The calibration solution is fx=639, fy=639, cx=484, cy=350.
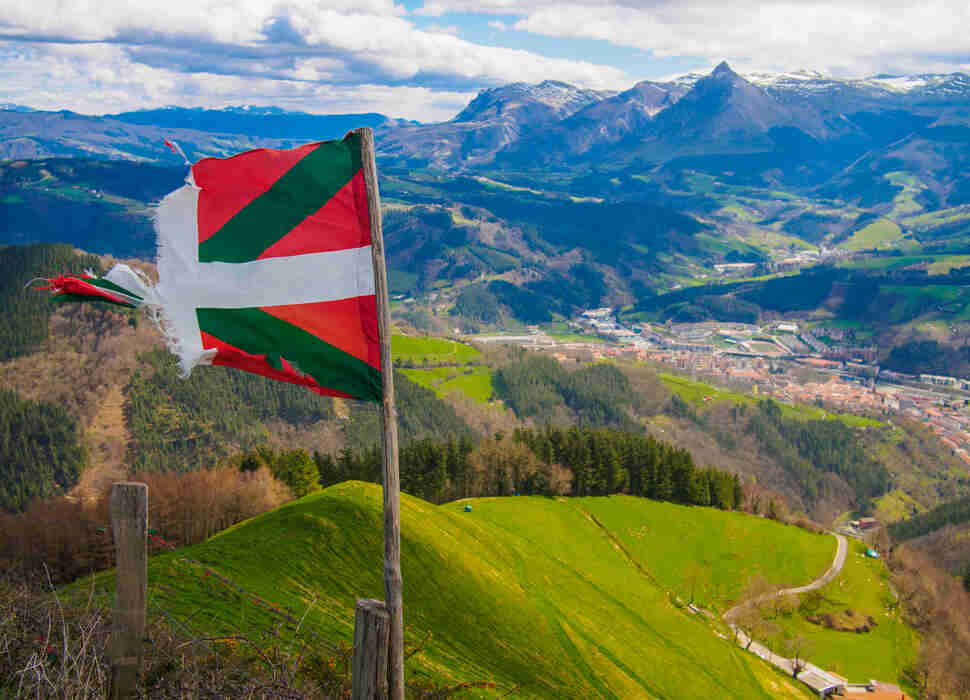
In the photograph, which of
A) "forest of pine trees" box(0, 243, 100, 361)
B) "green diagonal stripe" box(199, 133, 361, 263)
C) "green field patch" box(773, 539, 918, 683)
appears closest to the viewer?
"green diagonal stripe" box(199, 133, 361, 263)

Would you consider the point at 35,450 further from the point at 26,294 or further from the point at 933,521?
the point at 933,521

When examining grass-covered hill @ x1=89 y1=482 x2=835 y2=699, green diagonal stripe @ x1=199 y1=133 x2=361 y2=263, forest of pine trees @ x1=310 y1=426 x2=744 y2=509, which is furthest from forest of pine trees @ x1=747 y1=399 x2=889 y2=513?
green diagonal stripe @ x1=199 y1=133 x2=361 y2=263

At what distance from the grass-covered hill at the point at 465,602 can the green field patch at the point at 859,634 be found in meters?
12.2

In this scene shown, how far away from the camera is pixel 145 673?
11.0 metres

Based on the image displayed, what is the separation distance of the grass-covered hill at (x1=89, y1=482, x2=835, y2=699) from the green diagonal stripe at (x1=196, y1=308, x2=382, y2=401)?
25.6ft

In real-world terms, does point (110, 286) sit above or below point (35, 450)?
above

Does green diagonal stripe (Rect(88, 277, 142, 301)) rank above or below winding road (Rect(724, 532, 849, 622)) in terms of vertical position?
above

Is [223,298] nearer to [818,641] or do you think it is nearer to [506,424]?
[818,641]

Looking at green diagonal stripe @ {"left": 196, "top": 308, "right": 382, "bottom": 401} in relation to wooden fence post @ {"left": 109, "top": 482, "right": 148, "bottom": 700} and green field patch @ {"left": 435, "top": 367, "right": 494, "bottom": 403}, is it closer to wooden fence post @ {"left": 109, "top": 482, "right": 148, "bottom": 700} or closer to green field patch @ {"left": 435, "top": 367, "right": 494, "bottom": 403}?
wooden fence post @ {"left": 109, "top": 482, "right": 148, "bottom": 700}

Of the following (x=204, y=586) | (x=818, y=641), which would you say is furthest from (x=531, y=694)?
(x=818, y=641)

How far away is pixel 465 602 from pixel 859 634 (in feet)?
159

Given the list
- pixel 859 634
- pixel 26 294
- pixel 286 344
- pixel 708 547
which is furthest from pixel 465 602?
pixel 26 294

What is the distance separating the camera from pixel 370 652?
26.0 feet

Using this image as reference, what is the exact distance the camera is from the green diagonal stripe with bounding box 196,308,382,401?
903 centimetres
